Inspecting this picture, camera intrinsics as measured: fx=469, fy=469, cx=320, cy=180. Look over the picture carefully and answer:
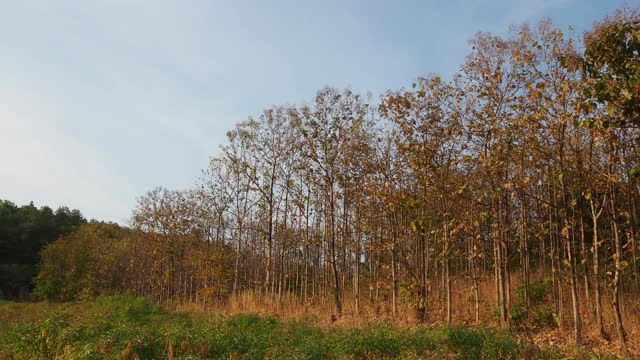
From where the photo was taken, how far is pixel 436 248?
1153 centimetres

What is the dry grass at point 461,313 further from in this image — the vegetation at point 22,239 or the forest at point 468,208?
the vegetation at point 22,239

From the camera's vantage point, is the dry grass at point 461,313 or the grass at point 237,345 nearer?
the grass at point 237,345

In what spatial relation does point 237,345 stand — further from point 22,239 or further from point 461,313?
point 22,239

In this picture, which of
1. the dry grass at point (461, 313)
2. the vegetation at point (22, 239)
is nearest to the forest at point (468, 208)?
the dry grass at point (461, 313)

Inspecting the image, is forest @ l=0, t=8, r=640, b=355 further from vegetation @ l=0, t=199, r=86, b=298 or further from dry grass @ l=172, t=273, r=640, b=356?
vegetation @ l=0, t=199, r=86, b=298

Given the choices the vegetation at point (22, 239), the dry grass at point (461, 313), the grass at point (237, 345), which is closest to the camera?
the grass at point (237, 345)

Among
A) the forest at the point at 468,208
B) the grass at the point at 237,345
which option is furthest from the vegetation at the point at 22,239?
the grass at the point at 237,345

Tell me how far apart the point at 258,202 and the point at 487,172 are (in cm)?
964

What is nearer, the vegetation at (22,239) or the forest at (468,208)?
the forest at (468,208)

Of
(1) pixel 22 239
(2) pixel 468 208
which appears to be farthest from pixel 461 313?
(1) pixel 22 239

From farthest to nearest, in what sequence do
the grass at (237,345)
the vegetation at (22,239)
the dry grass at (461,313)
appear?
the vegetation at (22,239), the dry grass at (461,313), the grass at (237,345)

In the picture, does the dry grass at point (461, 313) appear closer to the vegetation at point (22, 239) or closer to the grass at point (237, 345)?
the grass at point (237, 345)

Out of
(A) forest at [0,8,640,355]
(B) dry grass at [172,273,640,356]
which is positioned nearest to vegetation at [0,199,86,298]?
(A) forest at [0,8,640,355]

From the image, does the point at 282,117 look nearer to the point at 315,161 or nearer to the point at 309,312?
the point at 315,161
